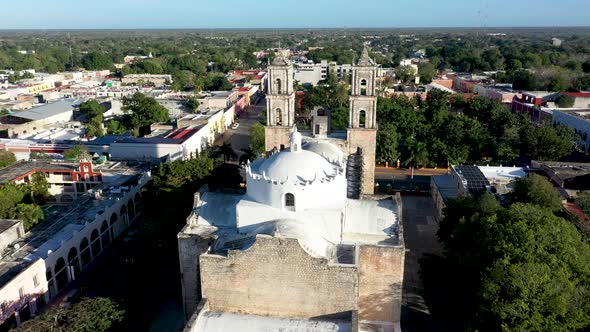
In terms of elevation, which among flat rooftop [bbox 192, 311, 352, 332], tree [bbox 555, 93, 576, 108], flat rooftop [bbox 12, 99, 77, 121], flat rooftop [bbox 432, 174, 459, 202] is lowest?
flat rooftop [bbox 432, 174, 459, 202]

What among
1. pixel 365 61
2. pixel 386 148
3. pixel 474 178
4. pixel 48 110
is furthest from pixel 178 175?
pixel 48 110

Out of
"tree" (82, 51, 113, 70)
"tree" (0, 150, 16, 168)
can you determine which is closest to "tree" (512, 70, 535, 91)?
"tree" (0, 150, 16, 168)

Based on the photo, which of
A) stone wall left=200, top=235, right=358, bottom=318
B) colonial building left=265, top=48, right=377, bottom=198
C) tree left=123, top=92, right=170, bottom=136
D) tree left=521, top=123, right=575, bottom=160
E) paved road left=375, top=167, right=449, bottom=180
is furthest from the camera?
tree left=123, top=92, right=170, bottom=136

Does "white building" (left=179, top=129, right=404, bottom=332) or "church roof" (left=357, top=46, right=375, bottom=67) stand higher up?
"church roof" (left=357, top=46, right=375, bottom=67)

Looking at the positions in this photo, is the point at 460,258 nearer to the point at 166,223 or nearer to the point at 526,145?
the point at 166,223

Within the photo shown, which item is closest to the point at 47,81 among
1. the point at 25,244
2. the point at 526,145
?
the point at 25,244

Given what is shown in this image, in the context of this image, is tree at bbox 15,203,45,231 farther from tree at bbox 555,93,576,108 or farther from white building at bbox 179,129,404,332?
tree at bbox 555,93,576,108
